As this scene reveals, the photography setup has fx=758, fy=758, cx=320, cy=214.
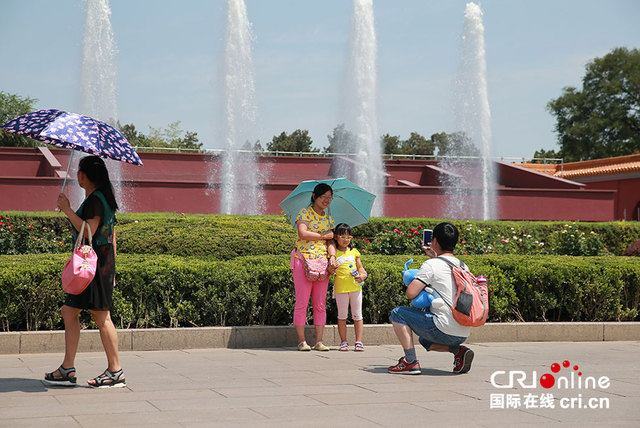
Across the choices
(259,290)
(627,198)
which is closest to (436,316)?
(259,290)

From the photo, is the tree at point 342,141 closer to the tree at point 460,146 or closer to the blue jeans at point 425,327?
the tree at point 460,146

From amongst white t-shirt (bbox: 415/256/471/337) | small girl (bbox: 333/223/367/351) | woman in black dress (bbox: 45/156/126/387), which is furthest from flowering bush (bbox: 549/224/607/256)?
woman in black dress (bbox: 45/156/126/387)

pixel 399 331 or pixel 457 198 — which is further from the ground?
pixel 457 198

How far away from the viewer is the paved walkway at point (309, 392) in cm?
470

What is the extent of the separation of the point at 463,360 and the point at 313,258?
2052 millimetres

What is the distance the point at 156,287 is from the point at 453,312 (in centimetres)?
338

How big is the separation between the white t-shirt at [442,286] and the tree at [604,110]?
4621 centimetres

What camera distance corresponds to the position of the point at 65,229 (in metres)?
14.0

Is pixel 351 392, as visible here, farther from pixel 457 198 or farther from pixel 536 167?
pixel 536 167

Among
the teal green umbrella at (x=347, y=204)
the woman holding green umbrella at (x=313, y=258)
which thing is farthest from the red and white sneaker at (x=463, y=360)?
the teal green umbrella at (x=347, y=204)

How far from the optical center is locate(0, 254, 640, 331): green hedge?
7707 millimetres

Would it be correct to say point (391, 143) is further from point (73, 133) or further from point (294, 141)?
point (73, 133)

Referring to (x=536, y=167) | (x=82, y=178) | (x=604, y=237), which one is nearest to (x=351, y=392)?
(x=82, y=178)

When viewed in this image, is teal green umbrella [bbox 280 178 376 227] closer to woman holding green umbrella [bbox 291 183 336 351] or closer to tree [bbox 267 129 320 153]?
woman holding green umbrella [bbox 291 183 336 351]
